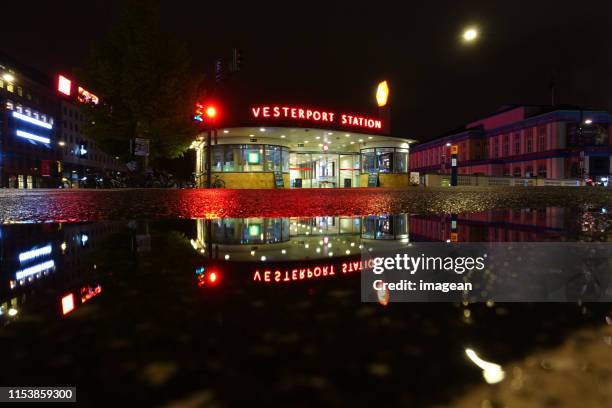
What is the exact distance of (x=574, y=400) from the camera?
1.48 ft

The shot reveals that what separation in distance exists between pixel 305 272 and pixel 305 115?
81.5 ft

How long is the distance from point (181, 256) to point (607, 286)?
141 cm

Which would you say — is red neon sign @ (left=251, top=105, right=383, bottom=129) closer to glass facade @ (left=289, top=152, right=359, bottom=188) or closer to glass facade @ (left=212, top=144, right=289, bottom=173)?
glass facade @ (left=212, top=144, right=289, bottom=173)

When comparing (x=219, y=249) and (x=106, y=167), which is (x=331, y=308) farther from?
(x=106, y=167)

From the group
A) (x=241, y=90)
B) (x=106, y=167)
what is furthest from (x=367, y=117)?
(x=106, y=167)

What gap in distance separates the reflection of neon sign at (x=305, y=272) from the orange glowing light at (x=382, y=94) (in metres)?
31.2

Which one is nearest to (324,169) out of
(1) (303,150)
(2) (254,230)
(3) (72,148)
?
(1) (303,150)

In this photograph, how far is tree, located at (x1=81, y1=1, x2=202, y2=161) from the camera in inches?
738

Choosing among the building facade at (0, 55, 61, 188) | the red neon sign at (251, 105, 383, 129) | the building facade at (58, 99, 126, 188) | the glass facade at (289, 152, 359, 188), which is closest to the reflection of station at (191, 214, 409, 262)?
the red neon sign at (251, 105, 383, 129)

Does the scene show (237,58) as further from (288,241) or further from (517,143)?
(517,143)

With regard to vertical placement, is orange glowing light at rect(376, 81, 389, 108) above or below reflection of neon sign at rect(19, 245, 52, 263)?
above

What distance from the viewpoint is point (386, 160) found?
30.8 m

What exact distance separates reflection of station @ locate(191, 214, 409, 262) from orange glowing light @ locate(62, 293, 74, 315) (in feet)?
1.90

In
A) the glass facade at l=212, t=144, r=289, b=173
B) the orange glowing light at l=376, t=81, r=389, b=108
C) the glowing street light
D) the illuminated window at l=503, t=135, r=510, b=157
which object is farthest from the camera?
the illuminated window at l=503, t=135, r=510, b=157
